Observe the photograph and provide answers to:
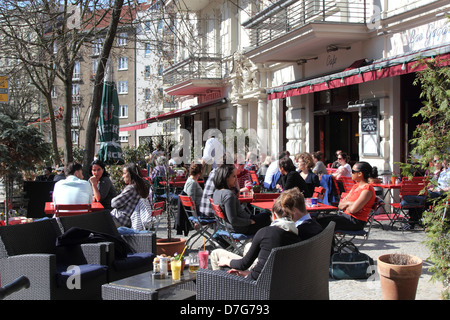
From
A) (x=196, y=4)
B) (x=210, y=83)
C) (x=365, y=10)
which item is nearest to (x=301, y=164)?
(x=365, y=10)

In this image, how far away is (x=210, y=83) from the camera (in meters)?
22.2

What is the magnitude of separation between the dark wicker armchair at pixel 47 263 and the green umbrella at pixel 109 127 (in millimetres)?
4745

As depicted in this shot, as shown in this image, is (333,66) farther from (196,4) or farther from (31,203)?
(196,4)

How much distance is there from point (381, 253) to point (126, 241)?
398 cm

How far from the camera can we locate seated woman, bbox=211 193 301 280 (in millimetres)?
4133

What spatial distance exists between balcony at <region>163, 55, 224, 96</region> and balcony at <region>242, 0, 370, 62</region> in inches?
248

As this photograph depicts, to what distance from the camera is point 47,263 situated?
15.4ft

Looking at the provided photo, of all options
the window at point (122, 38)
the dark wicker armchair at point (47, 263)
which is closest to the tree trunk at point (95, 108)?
the window at point (122, 38)

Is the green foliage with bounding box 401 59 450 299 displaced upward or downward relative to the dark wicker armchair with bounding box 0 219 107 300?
upward

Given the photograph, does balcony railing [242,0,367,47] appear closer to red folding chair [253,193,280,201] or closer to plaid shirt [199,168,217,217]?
red folding chair [253,193,280,201]

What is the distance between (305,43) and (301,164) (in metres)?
5.03

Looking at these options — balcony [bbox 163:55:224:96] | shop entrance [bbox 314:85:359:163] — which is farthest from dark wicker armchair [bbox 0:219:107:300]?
balcony [bbox 163:55:224:96]

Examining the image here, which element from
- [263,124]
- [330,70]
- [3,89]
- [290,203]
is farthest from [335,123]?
[290,203]

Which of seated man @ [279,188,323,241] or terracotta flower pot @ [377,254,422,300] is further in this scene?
terracotta flower pot @ [377,254,422,300]
